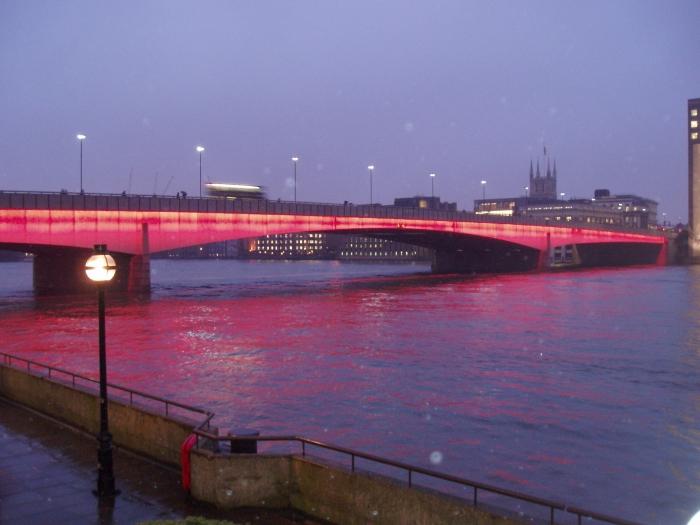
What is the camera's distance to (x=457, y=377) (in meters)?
25.9

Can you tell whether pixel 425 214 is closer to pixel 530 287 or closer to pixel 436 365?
pixel 530 287

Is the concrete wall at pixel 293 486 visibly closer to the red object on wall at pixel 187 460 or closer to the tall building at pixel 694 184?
the red object on wall at pixel 187 460

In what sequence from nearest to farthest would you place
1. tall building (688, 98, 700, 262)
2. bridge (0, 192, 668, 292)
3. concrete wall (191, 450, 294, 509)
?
concrete wall (191, 450, 294, 509), bridge (0, 192, 668, 292), tall building (688, 98, 700, 262)

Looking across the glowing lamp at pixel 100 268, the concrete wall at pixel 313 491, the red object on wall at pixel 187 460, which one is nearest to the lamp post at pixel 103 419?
the glowing lamp at pixel 100 268

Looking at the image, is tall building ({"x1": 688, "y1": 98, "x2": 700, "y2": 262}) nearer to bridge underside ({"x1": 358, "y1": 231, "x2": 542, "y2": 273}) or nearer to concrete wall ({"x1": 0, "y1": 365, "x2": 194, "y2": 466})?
bridge underside ({"x1": 358, "y1": 231, "x2": 542, "y2": 273})

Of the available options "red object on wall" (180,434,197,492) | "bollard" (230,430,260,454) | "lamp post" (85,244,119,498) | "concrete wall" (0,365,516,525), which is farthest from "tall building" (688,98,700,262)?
"lamp post" (85,244,119,498)

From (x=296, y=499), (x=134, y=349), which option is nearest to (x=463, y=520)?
(x=296, y=499)

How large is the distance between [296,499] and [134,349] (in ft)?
79.0

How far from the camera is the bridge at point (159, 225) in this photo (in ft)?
179

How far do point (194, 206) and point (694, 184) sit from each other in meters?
123

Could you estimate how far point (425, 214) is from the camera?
87.6 meters

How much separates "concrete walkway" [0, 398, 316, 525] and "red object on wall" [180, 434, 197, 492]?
206 mm

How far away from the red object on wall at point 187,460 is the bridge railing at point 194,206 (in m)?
46.9

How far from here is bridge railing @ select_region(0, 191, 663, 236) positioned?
54125 millimetres
